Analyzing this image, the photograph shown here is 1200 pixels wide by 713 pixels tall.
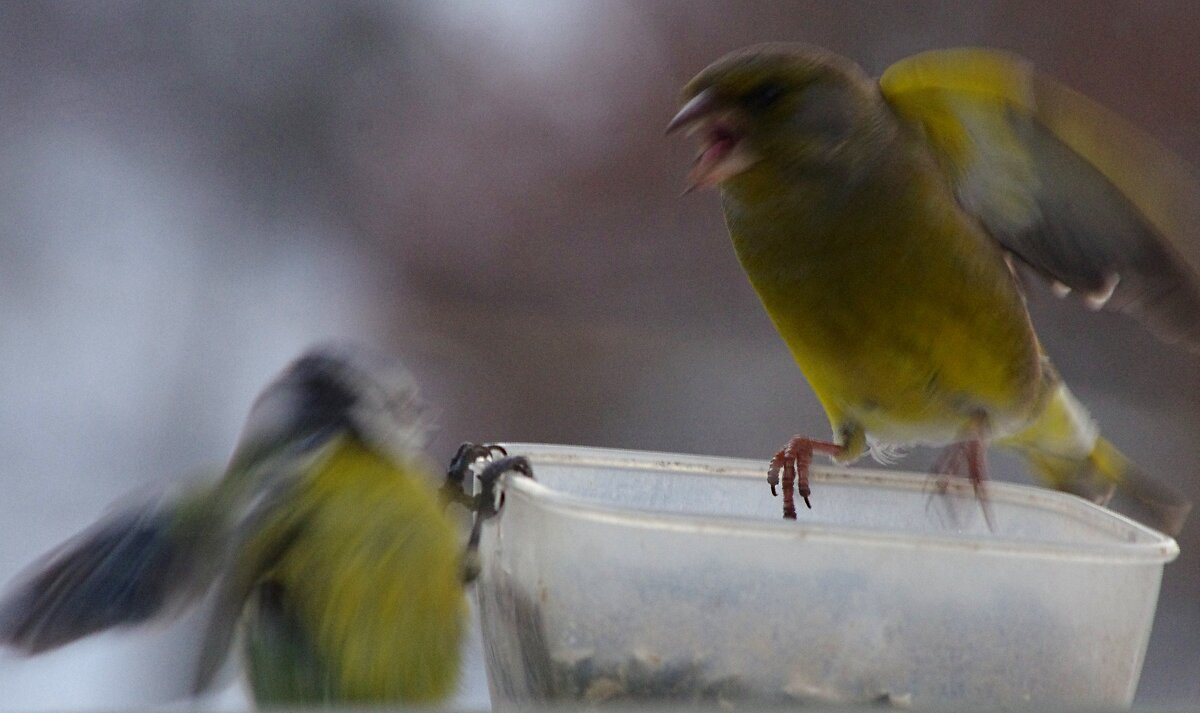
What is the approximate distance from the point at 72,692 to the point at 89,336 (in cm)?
101

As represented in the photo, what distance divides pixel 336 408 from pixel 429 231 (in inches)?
33.5

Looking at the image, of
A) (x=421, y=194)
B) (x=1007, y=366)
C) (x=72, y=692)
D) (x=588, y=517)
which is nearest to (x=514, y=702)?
(x=588, y=517)

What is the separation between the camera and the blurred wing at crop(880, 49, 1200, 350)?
131 cm

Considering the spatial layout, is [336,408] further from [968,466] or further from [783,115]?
[968,466]

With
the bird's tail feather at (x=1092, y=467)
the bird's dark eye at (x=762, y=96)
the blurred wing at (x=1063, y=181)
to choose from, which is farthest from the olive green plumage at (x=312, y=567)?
the bird's tail feather at (x=1092, y=467)

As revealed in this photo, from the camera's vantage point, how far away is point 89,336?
2.57 meters

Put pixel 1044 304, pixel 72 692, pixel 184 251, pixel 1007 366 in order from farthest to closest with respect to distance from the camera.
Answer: pixel 184 251 < pixel 1044 304 < pixel 72 692 < pixel 1007 366

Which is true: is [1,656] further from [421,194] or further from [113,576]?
[421,194]

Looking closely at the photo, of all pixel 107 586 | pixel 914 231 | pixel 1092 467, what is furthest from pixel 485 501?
pixel 1092 467

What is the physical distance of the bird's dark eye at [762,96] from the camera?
145 centimetres

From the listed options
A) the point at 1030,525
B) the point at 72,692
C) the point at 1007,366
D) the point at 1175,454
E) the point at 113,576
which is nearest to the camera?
the point at 1030,525

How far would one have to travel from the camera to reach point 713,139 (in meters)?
1.46

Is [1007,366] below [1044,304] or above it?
below

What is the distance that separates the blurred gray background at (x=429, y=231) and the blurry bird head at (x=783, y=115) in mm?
566
